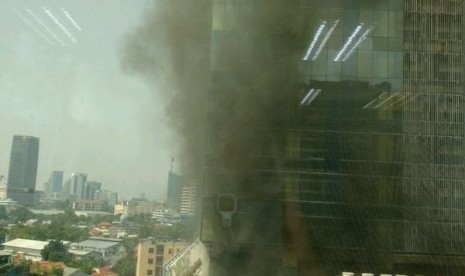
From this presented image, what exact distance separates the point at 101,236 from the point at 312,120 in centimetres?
285

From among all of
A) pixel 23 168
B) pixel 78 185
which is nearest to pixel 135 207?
pixel 78 185

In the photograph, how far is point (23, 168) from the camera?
123 inches

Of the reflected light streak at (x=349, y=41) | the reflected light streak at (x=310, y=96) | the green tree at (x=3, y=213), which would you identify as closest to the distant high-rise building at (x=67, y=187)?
the green tree at (x=3, y=213)

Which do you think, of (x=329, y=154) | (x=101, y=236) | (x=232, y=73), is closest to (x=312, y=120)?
(x=329, y=154)

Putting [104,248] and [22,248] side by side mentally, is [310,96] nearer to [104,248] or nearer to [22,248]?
[104,248]

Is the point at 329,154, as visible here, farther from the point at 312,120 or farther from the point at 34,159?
the point at 34,159

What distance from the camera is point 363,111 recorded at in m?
5.05

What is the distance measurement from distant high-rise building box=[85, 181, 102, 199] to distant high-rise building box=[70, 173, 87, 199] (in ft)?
0.12

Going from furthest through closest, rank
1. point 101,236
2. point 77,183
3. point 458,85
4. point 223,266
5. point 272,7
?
point 272,7, point 458,85, point 223,266, point 77,183, point 101,236

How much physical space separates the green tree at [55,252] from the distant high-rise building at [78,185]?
1.35 ft

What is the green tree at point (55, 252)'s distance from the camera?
2.97 m

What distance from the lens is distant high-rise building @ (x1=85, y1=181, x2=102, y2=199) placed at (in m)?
3.41

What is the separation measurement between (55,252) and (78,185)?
61cm

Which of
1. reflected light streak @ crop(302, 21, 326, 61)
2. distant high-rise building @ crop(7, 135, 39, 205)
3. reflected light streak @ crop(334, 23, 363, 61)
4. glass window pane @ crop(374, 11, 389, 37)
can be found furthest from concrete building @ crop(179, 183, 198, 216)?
glass window pane @ crop(374, 11, 389, 37)
